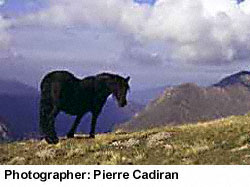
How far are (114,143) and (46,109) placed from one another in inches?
139

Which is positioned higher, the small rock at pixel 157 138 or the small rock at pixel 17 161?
the small rock at pixel 157 138

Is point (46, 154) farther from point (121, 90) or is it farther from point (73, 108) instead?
point (121, 90)

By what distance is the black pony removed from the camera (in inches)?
1063

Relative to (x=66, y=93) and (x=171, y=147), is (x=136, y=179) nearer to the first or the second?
(x=171, y=147)

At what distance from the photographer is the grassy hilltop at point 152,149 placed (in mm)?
20875

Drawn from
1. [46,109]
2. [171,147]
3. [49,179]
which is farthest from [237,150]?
[46,109]

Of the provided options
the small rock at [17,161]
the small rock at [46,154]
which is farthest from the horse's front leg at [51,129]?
the small rock at [17,161]

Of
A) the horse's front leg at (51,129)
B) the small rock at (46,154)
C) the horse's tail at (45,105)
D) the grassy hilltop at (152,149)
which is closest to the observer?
the grassy hilltop at (152,149)

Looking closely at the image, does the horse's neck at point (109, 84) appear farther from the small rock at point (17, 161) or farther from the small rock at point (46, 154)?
the small rock at point (17, 161)

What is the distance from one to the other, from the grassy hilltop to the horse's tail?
88 cm

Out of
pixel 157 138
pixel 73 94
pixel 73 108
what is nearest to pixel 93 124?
pixel 73 108

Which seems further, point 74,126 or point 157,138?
point 74,126

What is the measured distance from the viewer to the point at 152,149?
77.7 ft

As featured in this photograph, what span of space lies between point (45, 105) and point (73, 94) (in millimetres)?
1331
